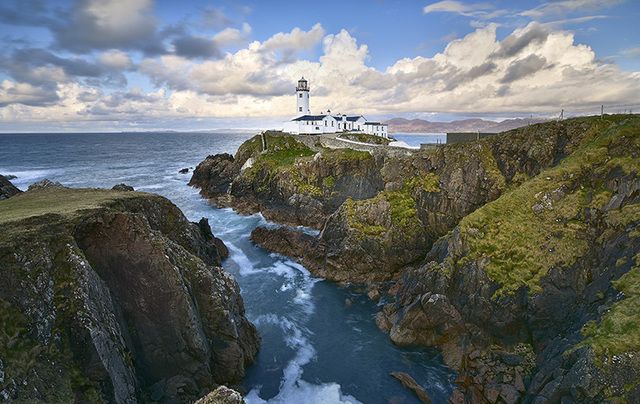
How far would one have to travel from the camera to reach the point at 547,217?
32.9m

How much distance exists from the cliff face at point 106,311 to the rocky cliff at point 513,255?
14607 mm

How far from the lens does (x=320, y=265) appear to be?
144 feet

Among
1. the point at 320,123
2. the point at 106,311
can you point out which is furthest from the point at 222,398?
the point at 320,123

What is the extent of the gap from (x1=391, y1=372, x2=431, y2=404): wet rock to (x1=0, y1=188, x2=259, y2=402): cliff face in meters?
10.5

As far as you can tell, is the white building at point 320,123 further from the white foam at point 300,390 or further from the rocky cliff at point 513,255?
the white foam at point 300,390

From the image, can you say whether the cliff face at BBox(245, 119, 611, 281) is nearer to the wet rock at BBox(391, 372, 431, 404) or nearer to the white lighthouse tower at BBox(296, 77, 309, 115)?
the wet rock at BBox(391, 372, 431, 404)

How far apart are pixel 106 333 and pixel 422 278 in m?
23.3

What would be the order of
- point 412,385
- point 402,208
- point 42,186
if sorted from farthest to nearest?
point 402,208, point 42,186, point 412,385

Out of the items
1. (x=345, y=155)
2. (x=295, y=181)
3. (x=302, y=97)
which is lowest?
(x=295, y=181)

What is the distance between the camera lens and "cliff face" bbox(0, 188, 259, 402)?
16.7 m

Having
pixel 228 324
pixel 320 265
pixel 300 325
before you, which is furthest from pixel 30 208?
pixel 320 265

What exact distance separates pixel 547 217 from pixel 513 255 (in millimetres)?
5240

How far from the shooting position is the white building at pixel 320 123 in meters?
94.2

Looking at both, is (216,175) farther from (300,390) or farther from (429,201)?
(300,390)
